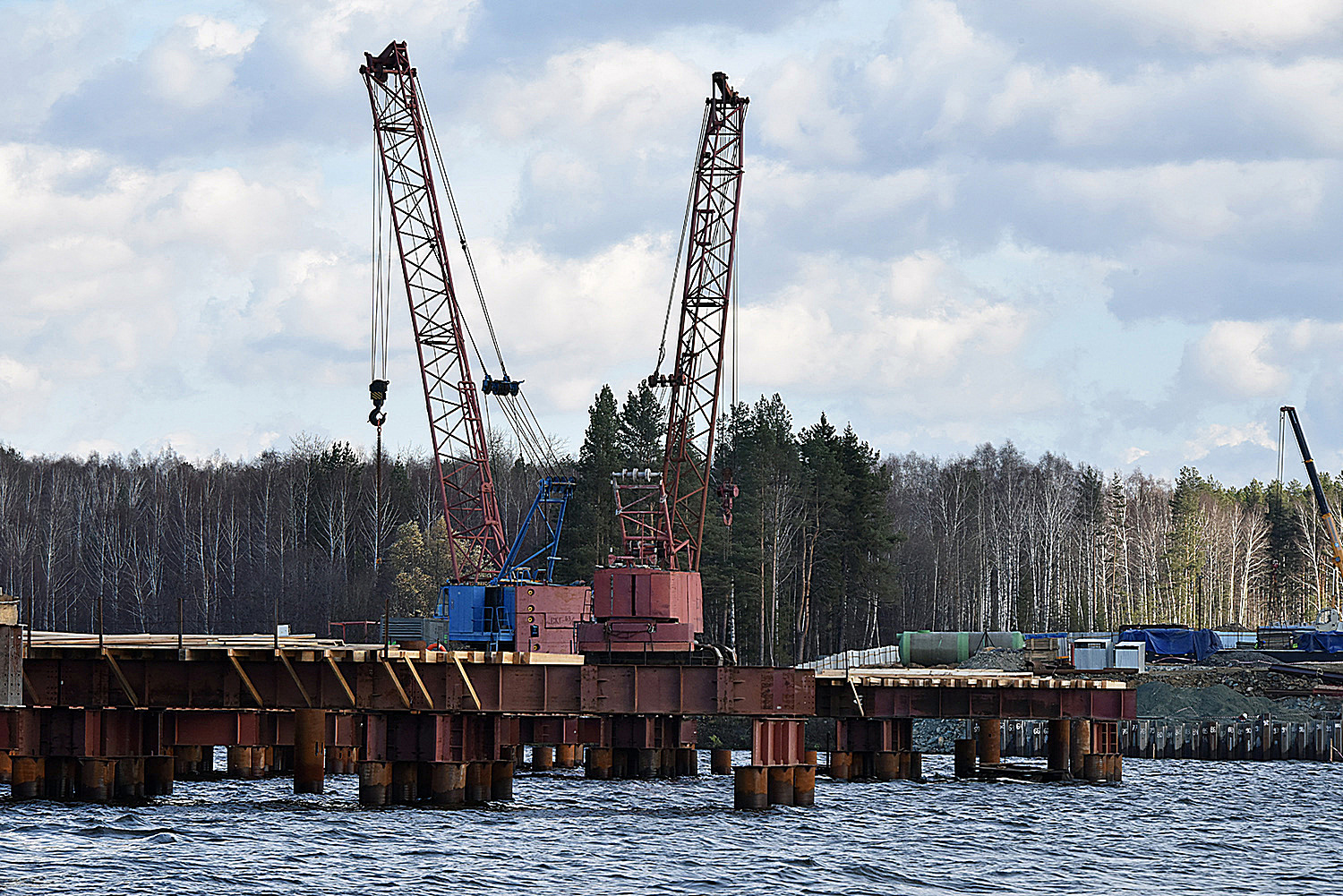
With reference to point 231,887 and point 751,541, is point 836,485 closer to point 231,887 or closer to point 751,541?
point 751,541

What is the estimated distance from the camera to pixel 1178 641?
99.8m

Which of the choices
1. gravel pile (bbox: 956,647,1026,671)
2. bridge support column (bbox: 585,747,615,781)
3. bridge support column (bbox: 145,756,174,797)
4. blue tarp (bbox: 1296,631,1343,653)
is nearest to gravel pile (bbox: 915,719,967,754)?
gravel pile (bbox: 956,647,1026,671)

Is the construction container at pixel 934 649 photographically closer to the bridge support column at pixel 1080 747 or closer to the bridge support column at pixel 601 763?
the bridge support column at pixel 1080 747

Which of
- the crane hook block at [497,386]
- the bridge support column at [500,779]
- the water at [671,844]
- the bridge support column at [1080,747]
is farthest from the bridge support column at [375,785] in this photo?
the crane hook block at [497,386]

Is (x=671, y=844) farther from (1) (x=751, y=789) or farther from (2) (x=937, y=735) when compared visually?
(2) (x=937, y=735)

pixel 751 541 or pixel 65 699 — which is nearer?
pixel 65 699

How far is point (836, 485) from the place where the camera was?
119 meters

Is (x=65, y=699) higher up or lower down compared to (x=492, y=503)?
lower down

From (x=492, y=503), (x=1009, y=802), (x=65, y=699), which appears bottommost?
(x=1009, y=802)

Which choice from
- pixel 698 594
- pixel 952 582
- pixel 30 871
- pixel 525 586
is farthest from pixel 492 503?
pixel 952 582

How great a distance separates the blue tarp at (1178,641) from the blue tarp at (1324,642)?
4968mm

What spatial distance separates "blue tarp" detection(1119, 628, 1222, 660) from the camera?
98375 millimetres

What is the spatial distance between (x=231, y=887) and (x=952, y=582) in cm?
11037

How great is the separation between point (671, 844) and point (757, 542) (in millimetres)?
70994
